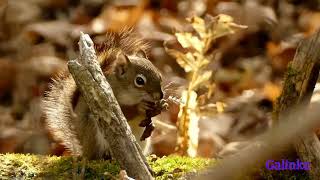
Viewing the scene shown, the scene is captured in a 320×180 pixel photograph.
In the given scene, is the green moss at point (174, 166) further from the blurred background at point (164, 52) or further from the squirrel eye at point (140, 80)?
the blurred background at point (164, 52)

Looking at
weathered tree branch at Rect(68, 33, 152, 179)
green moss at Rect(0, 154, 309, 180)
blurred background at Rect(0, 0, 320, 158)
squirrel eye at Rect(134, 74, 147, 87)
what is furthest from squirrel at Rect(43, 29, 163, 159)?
blurred background at Rect(0, 0, 320, 158)

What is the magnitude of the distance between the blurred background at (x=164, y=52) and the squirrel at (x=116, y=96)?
21.3 inches

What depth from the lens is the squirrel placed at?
7.05 ft

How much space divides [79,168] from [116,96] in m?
0.54

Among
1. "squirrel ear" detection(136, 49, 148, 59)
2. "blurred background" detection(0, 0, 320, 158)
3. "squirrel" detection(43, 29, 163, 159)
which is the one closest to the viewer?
"squirrel" detection(43, 29, 163, 159)

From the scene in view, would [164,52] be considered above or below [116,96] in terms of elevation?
above

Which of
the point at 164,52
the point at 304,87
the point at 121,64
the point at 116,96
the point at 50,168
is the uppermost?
the point at 164,52

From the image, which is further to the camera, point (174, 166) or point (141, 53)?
point (141, 53)

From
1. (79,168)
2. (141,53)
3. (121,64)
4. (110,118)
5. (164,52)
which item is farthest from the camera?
(164,52)

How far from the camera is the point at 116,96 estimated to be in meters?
2.39

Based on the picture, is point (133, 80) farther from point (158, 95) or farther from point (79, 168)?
point (79, 168)

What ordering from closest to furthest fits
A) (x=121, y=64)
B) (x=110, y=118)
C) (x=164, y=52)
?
(x=110, y=118), (x=121, y=64), (x=164, y=52)

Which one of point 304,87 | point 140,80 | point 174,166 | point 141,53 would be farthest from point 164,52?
point 304,87

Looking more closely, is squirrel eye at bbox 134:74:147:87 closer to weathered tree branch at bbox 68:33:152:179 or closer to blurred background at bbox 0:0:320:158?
blurred background at bbox 0:0:320:158
